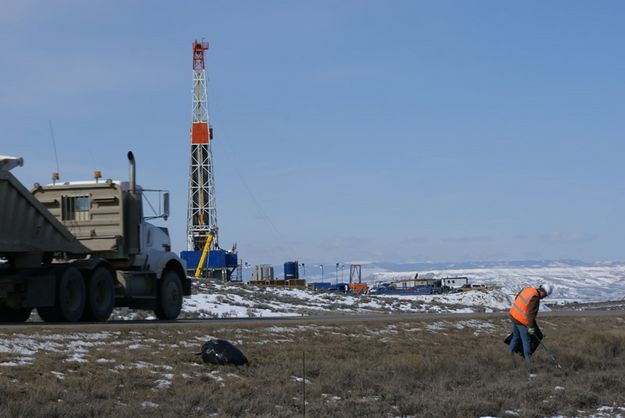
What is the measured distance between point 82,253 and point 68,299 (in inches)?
74.0

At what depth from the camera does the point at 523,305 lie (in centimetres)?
1856

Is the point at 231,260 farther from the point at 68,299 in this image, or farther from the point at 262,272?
the point at 68,299

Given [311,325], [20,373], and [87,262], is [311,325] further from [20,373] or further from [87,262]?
[20,373]

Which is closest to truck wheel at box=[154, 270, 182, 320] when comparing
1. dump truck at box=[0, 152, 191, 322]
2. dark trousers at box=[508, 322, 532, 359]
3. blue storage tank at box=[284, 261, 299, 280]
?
dump truck at box=[0, 152, 191, 322]

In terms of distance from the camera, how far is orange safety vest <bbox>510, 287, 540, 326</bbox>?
60.8ft

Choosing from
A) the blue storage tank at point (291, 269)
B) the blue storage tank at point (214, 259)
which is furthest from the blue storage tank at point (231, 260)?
the blue storage tank at point (291, 269)

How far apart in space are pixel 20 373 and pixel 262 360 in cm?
471

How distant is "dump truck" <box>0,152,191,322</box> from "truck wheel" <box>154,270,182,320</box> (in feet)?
0.04

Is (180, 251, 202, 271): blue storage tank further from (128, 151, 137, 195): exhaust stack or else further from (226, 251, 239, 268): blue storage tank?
(128, 151, 137, 195): exhaust stack

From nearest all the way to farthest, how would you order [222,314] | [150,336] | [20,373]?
1. [20,373]
2. [150,336]
3. [222,314]

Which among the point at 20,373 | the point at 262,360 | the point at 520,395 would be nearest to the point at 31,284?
the point at 262,360

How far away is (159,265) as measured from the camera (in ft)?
89.8

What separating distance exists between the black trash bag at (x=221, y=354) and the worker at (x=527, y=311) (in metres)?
5.18

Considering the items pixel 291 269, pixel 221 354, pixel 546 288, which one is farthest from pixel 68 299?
pixel 291 269
